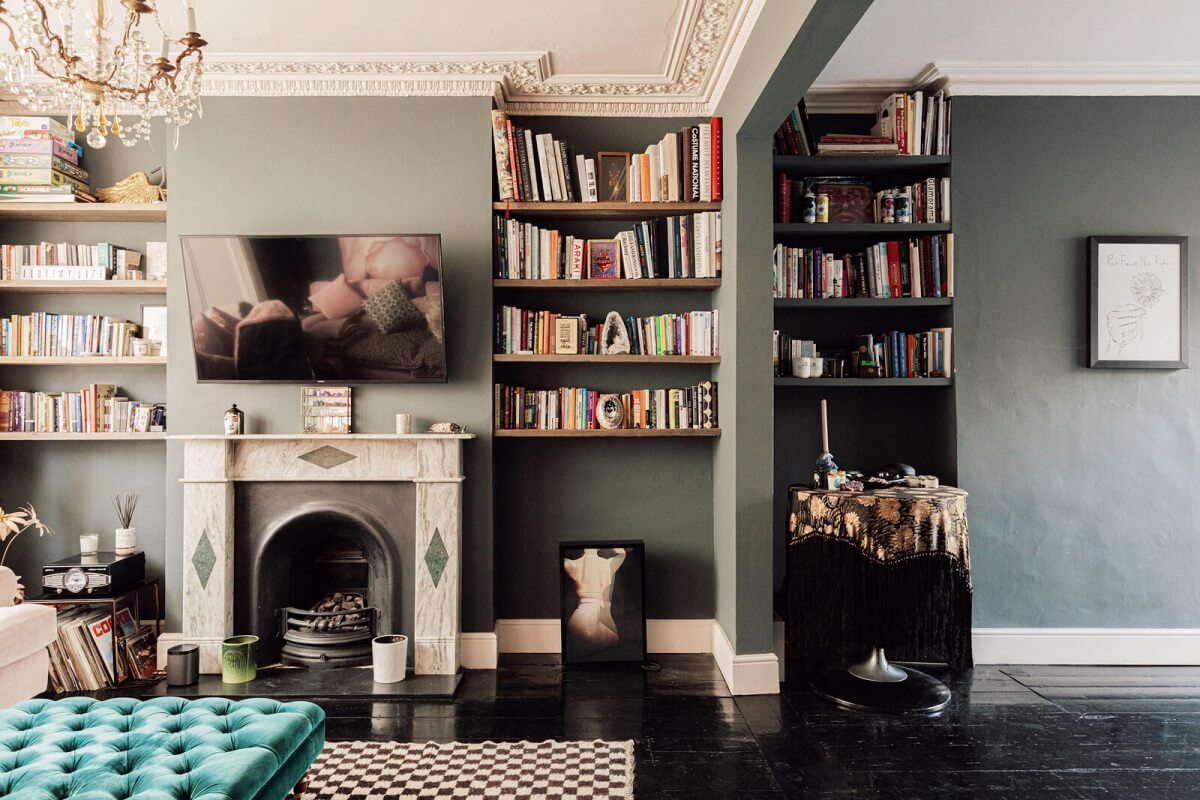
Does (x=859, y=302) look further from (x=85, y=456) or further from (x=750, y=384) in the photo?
(x=85, y=456)

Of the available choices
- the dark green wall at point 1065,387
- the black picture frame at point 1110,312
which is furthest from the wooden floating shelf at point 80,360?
the black picture frame at point 1110,312

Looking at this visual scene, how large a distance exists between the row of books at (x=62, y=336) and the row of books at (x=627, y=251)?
189cm

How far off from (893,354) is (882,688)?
1.54 meters

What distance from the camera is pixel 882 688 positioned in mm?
3102

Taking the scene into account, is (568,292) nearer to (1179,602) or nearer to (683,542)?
(683,542)

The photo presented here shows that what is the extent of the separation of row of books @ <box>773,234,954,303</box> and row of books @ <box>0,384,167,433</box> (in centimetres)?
314

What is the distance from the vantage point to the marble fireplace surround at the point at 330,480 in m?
3.26

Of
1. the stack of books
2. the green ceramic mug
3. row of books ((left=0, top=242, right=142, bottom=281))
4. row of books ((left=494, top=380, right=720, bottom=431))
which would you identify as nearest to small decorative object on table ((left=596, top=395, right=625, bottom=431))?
row of books ((left=494, top=380, right=720, bottom=431))

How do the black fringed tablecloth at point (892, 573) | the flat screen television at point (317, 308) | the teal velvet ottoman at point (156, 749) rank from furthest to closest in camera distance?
the flat screen television at point (317, 308) → the black fringed tablecloth at point (892, 573) → the teal velvet ottoman at point (156, 749)

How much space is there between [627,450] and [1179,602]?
9.10ft

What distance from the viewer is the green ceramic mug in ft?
10.3

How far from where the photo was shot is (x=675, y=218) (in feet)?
11.4

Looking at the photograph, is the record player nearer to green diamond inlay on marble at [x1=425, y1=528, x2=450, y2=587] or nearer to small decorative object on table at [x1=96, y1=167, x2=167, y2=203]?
green diamond inlay on marble at [x1=425, y1=528, x2=450, y2=587]

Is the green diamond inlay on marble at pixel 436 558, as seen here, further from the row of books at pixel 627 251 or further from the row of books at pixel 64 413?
the row of books at pixel 64 413
